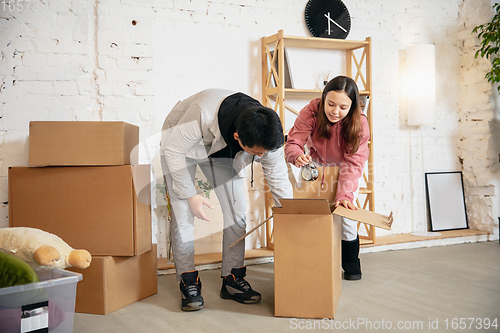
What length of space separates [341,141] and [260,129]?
830 millimetres

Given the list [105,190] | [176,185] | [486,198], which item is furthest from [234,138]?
[486,198]

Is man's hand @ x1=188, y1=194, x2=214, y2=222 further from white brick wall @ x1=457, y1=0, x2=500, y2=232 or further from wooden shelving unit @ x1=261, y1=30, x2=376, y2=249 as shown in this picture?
white brick wall @ x1=457, y1=0, x2=500, y2=232

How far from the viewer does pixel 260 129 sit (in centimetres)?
136

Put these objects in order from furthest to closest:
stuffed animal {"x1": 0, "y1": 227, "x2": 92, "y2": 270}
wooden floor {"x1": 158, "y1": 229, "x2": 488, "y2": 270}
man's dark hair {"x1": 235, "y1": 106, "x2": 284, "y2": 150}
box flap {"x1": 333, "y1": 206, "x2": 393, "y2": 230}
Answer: wooden floor {"x1": 158, "y1": 229, "x2": 488, "y2": 270} < box flap {"x1": 333, "y1": 206, "x2": 393, "y2": 230} < man's dark hair {"x1": 235, "y1": 106, "x2": 284, "y2": 150} < stuffed animal {"x1": 0, "y1": 227, "x2": 92, "y2": 270}

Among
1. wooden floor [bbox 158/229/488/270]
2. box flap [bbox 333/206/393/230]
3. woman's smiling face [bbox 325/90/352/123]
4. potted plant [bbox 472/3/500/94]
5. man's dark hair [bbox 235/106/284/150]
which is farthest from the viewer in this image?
potted plant [bbox 472/3/500/94]

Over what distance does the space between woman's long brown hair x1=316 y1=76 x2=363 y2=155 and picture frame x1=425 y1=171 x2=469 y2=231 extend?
164 cm

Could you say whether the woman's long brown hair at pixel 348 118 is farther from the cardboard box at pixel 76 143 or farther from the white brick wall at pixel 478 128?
the white brick wall at pixel 478 128

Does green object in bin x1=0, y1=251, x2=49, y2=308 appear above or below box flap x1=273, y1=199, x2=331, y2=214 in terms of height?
below

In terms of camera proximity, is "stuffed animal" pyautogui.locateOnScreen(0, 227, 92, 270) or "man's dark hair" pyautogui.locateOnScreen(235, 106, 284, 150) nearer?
"stuffed animal" pyautogui.locateOnScreen(0, 227, 92, 270)

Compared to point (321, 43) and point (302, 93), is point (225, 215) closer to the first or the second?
point (302, 93)

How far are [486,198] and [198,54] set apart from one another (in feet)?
8.49

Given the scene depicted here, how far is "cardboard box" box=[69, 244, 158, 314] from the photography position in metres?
1.67

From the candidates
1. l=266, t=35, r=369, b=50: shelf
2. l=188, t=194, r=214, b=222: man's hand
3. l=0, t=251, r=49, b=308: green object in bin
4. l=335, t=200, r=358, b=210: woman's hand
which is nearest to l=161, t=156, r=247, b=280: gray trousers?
l=188, t=194, r=214, b=222: man's hand

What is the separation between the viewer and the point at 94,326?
1.55 m
